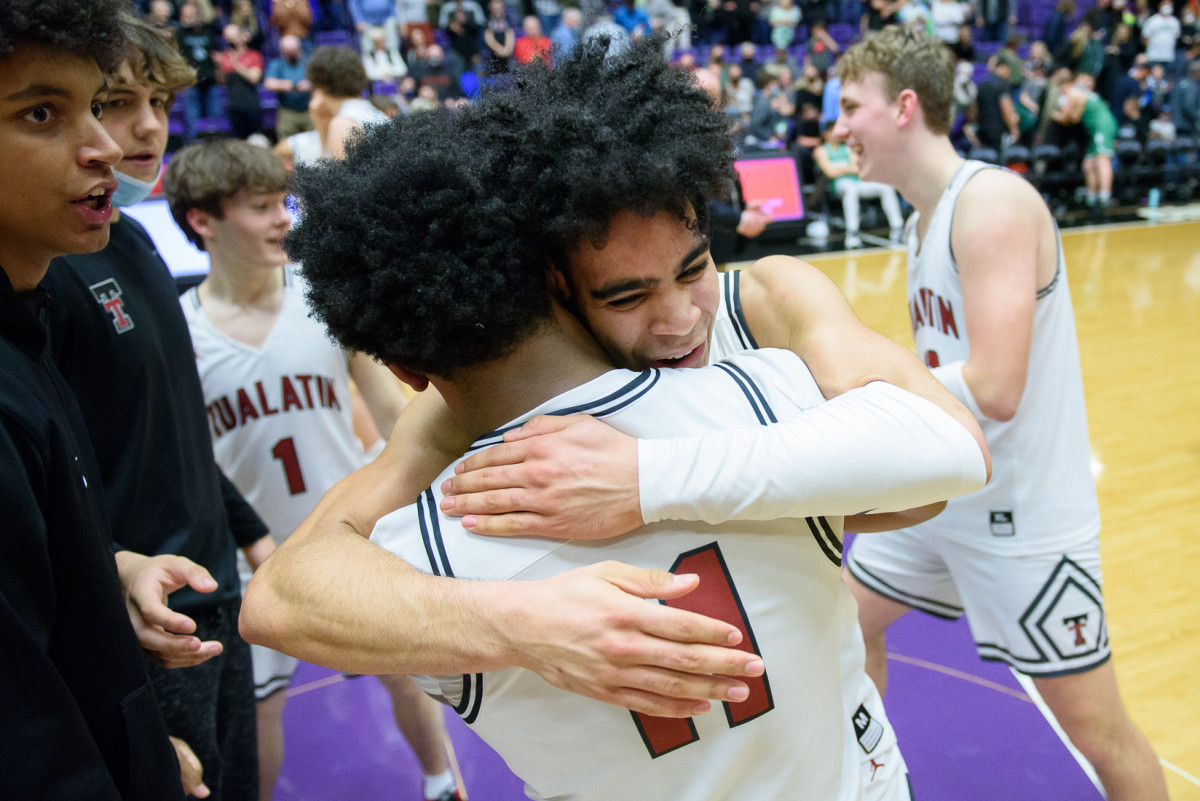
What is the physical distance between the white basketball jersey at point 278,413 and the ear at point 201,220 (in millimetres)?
250

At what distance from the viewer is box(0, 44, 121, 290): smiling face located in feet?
4.53

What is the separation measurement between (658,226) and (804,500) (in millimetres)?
422

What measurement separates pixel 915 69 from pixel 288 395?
7.18 ft

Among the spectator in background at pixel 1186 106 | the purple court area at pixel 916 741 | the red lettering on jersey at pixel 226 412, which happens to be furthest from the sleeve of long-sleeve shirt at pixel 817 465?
the spectator in background at pixel 1186 106

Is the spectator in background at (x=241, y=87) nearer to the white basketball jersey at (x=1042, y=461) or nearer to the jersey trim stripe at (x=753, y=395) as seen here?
the white basketball jersey at (x=1042, y=461)

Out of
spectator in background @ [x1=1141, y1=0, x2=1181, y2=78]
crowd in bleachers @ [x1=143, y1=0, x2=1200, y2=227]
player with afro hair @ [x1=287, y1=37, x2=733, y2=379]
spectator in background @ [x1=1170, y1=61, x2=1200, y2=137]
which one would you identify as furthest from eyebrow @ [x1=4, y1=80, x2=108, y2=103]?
spectator in background @ [x1=1141, y1=0, x2=1181, y2=78]

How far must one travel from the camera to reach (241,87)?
10.4 meters

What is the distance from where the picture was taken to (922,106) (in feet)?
9.02

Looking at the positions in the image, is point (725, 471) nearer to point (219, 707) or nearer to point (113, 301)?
point (113, 301)

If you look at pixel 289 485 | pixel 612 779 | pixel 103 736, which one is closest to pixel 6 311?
pixel 103 736

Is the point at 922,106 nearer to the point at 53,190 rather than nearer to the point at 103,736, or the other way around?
the point at 53,190

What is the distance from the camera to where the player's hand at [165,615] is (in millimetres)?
1680

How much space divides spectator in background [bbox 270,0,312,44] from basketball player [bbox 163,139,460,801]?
9.21 m

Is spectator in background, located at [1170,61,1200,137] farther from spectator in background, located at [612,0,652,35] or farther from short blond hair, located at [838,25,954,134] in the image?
short blond hair, located at [838,25,954,134]
